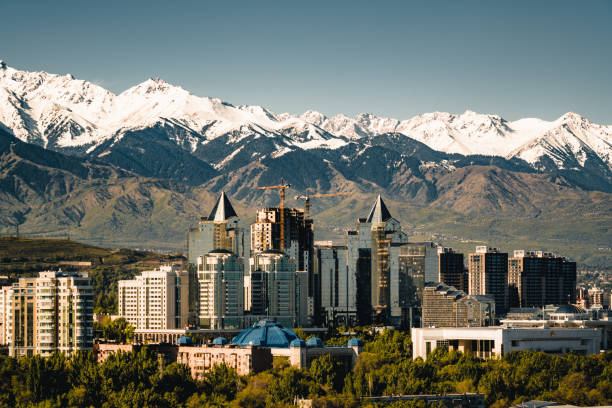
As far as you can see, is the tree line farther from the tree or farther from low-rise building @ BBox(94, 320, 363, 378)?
low-rise building @ BBox(94, 320, 363, 378)

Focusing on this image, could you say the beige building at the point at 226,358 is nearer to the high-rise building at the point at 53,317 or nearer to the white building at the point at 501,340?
the high-rise building at the point at 53,317

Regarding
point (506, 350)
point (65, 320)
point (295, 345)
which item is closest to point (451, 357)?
point (506, 350)

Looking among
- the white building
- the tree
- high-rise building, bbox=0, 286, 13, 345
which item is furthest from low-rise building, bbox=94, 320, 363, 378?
high-rise building, bbox=0, 286, 13, 345

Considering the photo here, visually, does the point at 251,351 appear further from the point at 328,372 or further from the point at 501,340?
the point at 501,340

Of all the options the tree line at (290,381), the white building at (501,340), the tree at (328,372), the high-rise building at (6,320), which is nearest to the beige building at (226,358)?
the tree line at (290,381)

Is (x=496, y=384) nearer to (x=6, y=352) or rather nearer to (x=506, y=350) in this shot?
(x=506, y=350)

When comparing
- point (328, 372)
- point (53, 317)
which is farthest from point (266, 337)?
point (53, 317)

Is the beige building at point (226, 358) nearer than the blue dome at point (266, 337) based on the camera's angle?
Yes
